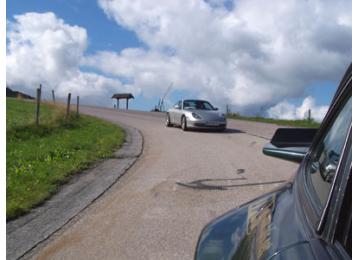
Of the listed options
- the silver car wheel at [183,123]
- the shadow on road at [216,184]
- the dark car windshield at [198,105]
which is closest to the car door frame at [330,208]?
the shadow on road at [216,184]

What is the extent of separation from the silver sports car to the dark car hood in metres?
17.2

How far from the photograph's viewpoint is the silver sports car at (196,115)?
65.7 feet

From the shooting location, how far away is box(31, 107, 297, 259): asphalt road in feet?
17.6

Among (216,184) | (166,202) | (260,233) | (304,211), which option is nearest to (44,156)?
(216,184)

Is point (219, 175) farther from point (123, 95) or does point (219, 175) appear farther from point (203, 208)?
point (123, 95)

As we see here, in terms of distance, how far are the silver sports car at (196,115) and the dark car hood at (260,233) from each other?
17.2m

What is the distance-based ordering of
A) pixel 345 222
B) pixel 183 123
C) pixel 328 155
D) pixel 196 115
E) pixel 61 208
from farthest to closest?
pixel 183 123, pixel 196 115, pixel 61 208, pixel 328 155, pixel 345 222

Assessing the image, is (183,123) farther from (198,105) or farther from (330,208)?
(330,208)

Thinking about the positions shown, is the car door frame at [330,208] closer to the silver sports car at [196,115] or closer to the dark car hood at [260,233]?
the dark car hood at [260,233]

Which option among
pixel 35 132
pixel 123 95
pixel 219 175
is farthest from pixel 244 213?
pixel 123 95

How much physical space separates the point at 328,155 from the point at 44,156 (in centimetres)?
1029

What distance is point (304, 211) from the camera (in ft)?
6.40

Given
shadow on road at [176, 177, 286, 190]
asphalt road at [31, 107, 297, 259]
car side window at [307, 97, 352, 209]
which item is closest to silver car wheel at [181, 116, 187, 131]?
asphalt road at [31, 107, 297, 259]

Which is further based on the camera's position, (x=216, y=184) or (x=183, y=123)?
(x=183, y=123)
